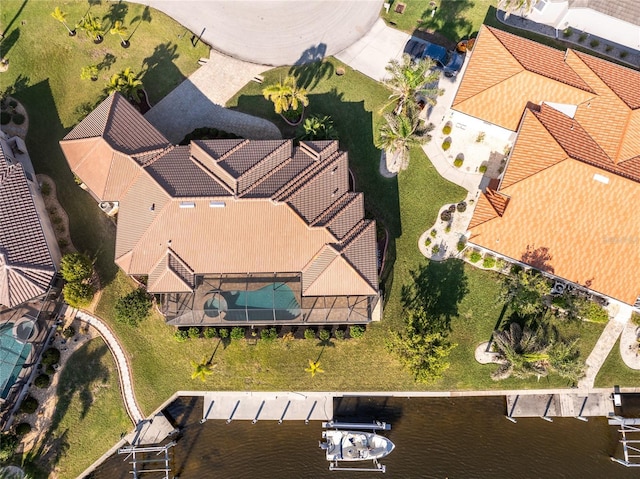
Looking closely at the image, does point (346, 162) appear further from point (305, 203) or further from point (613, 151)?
point (613, 151)

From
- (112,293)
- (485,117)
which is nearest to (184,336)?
(112,293)

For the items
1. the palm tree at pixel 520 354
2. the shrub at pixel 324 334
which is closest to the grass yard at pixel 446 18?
the palm tree at pixel 520 354

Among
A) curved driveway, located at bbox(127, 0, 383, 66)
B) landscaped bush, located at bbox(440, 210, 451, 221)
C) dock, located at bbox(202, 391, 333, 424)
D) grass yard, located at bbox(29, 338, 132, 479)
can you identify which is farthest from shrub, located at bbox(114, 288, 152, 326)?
landscaped bush, located at bbox(440, 210, 451, 221)

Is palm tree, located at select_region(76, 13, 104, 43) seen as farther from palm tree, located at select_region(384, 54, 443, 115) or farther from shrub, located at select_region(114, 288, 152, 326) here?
palm tree, located at select_region(384, 54, 443, 115)

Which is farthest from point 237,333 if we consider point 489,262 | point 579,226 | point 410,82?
point 579,226

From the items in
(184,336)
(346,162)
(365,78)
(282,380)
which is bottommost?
(282,380)

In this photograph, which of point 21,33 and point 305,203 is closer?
point 305,203
